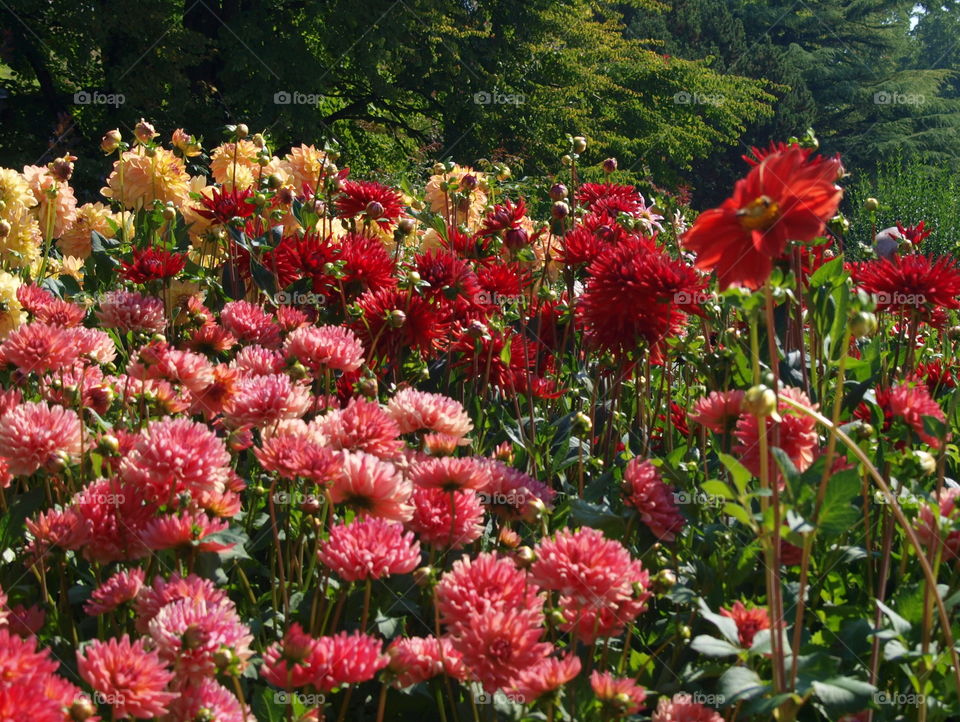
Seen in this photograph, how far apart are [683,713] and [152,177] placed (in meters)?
2.37

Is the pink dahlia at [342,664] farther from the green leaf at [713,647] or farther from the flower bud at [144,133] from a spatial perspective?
the flower bud at [144,133]

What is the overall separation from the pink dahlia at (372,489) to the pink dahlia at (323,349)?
423 millimetres

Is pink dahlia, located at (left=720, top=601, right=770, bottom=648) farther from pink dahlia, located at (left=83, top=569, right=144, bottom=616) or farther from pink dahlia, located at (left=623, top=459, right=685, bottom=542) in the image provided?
pink dahlia, located at (left=83, top=569, right=144, bottom=616)

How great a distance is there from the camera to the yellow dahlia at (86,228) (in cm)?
307

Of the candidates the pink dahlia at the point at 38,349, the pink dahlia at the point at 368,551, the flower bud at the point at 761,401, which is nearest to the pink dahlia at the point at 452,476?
the pink dahlia at the point at 368,551

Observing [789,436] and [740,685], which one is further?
[789,436]

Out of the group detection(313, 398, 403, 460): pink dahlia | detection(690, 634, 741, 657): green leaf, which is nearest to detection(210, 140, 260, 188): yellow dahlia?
detection(313, 398, 403, 460): pink dahlia

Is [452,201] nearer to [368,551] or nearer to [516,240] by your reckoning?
[516,240]

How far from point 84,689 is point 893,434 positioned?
3.87ft

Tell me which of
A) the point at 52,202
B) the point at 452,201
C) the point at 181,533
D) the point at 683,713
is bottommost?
the point at 683,713

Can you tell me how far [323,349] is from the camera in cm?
163

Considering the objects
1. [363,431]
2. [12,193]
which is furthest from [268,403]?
[12,193]

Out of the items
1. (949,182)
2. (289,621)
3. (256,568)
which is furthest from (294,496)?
(949,182)

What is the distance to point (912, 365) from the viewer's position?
201 centimetres
